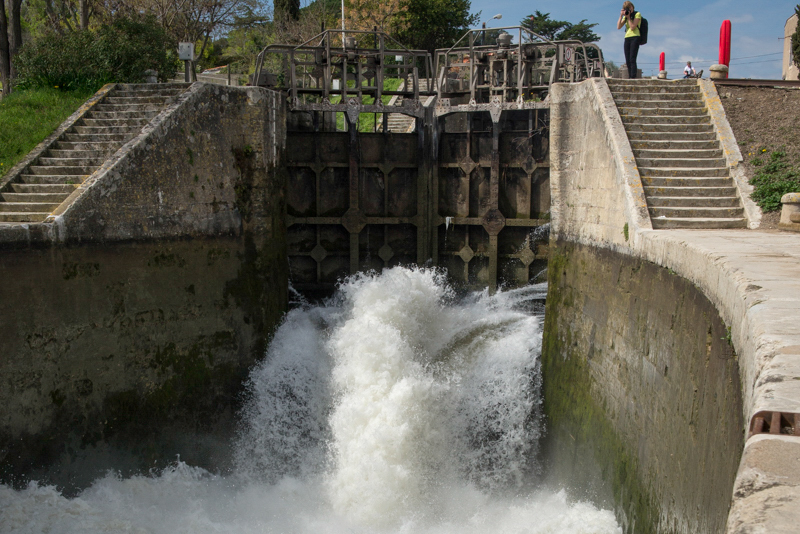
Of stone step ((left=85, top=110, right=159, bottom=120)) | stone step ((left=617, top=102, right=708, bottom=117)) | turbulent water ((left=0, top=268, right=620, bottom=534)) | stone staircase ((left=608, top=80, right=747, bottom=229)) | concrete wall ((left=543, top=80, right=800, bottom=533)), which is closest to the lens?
concrete wall ((left=543, top=80, right=800, bottom=533))

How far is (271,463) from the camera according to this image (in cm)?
950

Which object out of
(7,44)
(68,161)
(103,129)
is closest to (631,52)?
(103,129)

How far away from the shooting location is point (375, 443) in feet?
30.0

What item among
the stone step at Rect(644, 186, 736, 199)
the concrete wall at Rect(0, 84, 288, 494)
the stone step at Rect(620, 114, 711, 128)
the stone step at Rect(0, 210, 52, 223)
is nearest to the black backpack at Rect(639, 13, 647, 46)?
the stone step at Rect(620, 114, 711, 128)

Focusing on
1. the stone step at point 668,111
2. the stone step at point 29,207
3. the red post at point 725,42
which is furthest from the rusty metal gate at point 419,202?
the red post at point 725,42

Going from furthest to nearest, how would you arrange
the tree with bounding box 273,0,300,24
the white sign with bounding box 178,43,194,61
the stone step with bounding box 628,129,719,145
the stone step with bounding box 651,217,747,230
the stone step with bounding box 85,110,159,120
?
1. the tree with bounding box 273,0,300,24
2. the white sign with bounding box 178,43,194,61
3. the stone step with bounding box 85,110,159,120
4. the stone step with bounding box 628,129,719,145
5. the stone step with bounding box 651,217,747,230

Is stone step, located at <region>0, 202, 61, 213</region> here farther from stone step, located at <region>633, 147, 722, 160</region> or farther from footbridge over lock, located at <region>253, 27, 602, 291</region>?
stone step, located at <region>633, 147, 722, 160</region>

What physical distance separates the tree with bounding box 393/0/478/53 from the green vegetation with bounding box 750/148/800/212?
22.0m

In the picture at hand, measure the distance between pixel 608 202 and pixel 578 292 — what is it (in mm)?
1452

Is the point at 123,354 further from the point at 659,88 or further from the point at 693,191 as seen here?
the point at 659,88

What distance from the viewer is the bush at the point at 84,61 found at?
12891 mm

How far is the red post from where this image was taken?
45.5 ft

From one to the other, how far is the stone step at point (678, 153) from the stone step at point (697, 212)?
3.57ft

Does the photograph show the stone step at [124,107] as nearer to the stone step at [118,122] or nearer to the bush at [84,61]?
the stone step at [118,122]
